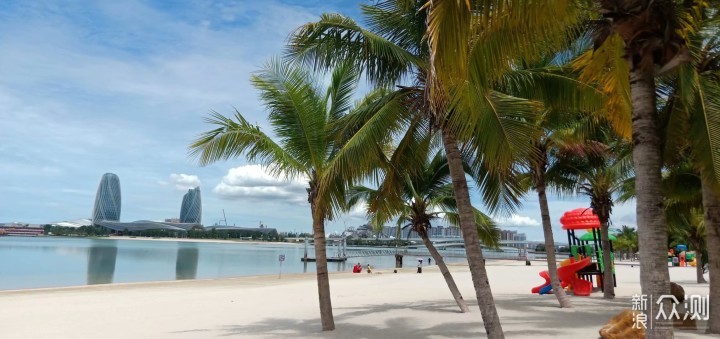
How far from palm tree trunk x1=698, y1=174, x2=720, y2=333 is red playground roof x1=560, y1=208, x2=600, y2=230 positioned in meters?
10.2

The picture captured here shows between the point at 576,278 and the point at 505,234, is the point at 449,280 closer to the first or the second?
the point at 576,278

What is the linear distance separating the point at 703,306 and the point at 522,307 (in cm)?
463

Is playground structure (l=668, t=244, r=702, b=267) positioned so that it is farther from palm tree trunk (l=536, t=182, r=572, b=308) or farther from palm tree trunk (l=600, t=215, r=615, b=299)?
palm tree trunk (l=536, t=182, r=572, b=308)

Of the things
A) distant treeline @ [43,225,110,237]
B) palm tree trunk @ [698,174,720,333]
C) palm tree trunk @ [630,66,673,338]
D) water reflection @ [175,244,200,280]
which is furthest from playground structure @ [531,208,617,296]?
distant treeline @ [43,225,110,237]

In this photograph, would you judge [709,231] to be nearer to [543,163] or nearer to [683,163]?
[683,163]

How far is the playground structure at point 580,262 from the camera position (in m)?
16.9

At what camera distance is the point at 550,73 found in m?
7.86

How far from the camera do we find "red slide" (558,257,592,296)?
16.8 m

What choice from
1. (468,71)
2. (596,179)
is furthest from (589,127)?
(468,71)

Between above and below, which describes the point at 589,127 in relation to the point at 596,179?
above

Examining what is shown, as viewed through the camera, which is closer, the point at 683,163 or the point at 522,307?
the point at 683,163

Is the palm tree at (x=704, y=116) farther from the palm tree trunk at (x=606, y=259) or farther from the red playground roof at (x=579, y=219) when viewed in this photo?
the red playground roof at (x=579, y=219)

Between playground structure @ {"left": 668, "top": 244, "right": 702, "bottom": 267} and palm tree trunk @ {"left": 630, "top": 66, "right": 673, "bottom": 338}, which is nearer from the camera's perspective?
palm tree trunk @ {"left": 630, "top": 66, "right": 673, "bottom": 338}

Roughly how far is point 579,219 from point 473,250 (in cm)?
1361
